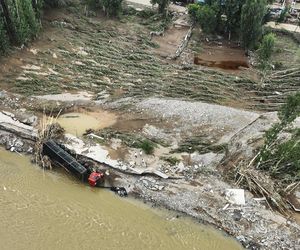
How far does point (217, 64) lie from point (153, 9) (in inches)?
439

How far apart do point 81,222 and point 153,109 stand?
10184mm

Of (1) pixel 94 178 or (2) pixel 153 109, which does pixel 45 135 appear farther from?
(2) pixel 153 109

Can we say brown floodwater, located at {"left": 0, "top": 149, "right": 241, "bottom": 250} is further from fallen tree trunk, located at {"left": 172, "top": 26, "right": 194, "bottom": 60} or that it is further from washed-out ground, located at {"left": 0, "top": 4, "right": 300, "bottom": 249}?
fallen tree trunk, located at {"left": 172, "top": 26, "right": 194, "bottom": 60}

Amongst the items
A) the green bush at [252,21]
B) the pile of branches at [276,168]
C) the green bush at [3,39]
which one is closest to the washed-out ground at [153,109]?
the pile of branches at [276,168]

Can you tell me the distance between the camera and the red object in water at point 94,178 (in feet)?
79.1

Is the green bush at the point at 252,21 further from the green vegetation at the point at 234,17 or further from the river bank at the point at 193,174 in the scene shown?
the river bank at the point at 193,174

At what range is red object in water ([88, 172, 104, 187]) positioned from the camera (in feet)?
79.1

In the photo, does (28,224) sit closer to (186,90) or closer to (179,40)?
(186,90)

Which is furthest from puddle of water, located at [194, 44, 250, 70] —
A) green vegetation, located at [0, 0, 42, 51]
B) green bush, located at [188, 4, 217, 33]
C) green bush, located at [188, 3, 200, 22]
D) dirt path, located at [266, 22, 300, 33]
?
green vegetation, located at [0, 0, 42, 51]

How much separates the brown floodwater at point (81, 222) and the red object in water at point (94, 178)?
16.8 inches

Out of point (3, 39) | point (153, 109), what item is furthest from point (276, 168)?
point (3, 39)

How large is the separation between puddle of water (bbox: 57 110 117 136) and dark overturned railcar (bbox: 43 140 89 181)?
8.64ft

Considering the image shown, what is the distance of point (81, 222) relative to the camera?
2255cm

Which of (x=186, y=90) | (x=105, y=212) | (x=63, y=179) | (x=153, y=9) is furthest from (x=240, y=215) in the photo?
(x=153, y=9)
